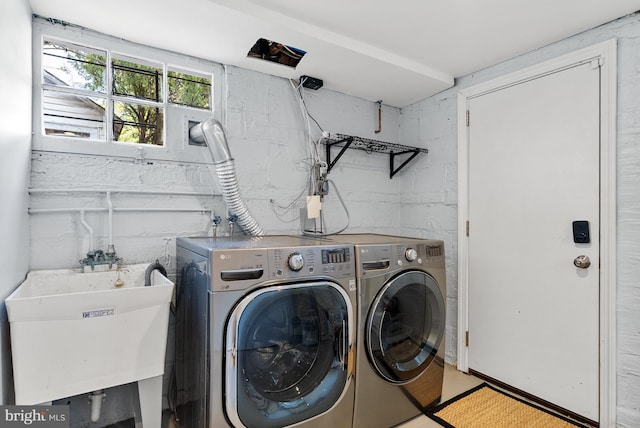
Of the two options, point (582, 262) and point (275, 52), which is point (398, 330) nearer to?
point (582, 262)

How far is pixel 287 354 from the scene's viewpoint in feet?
4.80

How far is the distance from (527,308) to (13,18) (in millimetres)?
2912

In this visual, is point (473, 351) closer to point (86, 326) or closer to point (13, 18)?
point (86, 326)

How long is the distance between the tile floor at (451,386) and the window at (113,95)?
1.99 meters

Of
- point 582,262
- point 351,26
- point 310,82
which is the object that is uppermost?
point 351,26

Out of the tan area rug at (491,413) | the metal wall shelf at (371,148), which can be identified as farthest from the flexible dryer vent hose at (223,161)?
the tan area rug at (491,413)

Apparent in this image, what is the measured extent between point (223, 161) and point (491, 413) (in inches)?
82.4

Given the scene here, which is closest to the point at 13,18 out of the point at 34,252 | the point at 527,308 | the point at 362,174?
the point at 34,252

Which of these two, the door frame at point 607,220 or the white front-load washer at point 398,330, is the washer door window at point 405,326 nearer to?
the white front-load washer at point 398,330

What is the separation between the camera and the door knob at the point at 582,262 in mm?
1790

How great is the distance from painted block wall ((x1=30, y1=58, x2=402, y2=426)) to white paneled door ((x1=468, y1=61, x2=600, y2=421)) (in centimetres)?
82

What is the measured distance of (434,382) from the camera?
191 cm
